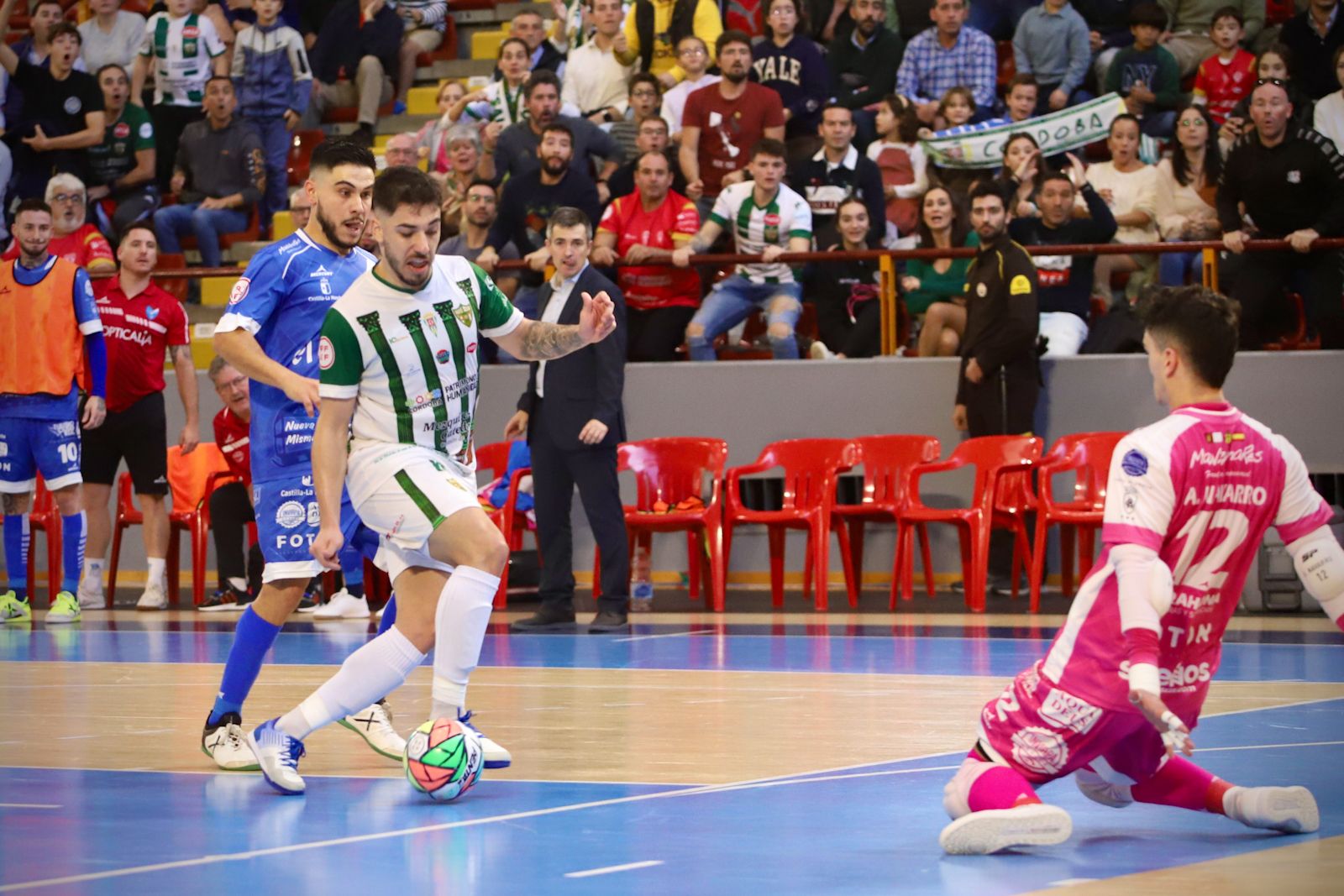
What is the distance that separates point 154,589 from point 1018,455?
601 centimetres

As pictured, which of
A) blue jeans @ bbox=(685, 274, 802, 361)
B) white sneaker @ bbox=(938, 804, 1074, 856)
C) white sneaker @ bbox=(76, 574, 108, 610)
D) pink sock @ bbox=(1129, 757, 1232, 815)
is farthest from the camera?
blue jeans @ bbox=(685, 274, 802, 361)

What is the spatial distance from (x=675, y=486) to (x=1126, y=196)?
12.6 ft

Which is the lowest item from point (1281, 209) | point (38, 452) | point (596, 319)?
point (38, 452)

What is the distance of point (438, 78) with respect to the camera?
1855cm

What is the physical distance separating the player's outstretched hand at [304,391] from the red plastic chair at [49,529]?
8.33m

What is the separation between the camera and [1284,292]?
12328 mm

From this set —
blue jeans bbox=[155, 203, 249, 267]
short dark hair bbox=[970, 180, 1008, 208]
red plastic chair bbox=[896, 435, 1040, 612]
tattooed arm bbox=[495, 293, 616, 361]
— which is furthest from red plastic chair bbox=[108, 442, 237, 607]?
tattooed arm bbox=[495, 293, 616, 361]

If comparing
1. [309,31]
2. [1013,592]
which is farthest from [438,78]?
[1013,592]

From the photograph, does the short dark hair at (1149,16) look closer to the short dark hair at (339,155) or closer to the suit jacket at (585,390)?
the suit jacket at (585,390)

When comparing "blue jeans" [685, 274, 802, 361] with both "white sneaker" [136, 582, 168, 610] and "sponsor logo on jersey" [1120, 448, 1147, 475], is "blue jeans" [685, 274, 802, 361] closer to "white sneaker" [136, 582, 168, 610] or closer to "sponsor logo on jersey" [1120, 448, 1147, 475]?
"white sneaker" [136, 582, 168, 610]

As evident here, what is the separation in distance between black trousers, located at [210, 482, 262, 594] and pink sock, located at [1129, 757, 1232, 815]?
9.42 metres

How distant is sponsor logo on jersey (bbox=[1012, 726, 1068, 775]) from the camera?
4363 millimetres

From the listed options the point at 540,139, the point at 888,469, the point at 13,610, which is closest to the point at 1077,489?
the point at 888,469

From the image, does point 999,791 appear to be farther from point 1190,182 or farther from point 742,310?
point 1190,182
